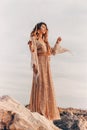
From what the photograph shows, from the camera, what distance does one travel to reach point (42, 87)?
31.6 ft

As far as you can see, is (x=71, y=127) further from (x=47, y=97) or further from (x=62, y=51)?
(x=62, y=51)

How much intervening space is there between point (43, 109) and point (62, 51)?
4.37 feet

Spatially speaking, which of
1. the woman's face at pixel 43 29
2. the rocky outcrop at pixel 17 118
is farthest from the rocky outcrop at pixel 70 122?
the rocky outcrop at pixel 17 118

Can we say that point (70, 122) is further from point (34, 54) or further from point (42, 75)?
point (34, 54)

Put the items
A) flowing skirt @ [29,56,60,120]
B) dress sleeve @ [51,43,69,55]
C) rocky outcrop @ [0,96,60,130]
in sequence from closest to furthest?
rocky outcrop @ [0,96,60,130] < flowing skirt @ [29,56,60,120] < dress sleeve @ [51,43,69,55]

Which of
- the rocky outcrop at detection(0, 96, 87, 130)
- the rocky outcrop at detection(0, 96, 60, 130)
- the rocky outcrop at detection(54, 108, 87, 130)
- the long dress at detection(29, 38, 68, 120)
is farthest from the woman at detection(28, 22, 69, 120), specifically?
the rocky outcrop at detection(0, 96, 60, 130)

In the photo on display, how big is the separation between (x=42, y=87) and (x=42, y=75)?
0.79 ft

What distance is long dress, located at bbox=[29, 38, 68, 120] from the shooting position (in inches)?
373

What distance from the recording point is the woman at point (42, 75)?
31.1ft

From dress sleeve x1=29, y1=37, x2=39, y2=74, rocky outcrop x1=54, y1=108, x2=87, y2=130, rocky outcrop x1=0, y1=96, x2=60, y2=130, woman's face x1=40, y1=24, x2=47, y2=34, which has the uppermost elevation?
woman's face x1=40, y1=24, x2=47, y2=34

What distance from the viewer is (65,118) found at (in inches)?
404

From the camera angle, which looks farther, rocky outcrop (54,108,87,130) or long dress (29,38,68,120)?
rocky outcrop (54,108,87,130)

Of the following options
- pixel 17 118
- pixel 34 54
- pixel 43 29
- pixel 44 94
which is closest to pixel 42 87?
pixel 44 94

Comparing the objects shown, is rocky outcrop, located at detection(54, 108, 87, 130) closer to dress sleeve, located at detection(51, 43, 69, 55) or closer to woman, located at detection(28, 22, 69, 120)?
woman, located at detection(28, 22, 69, 120)
